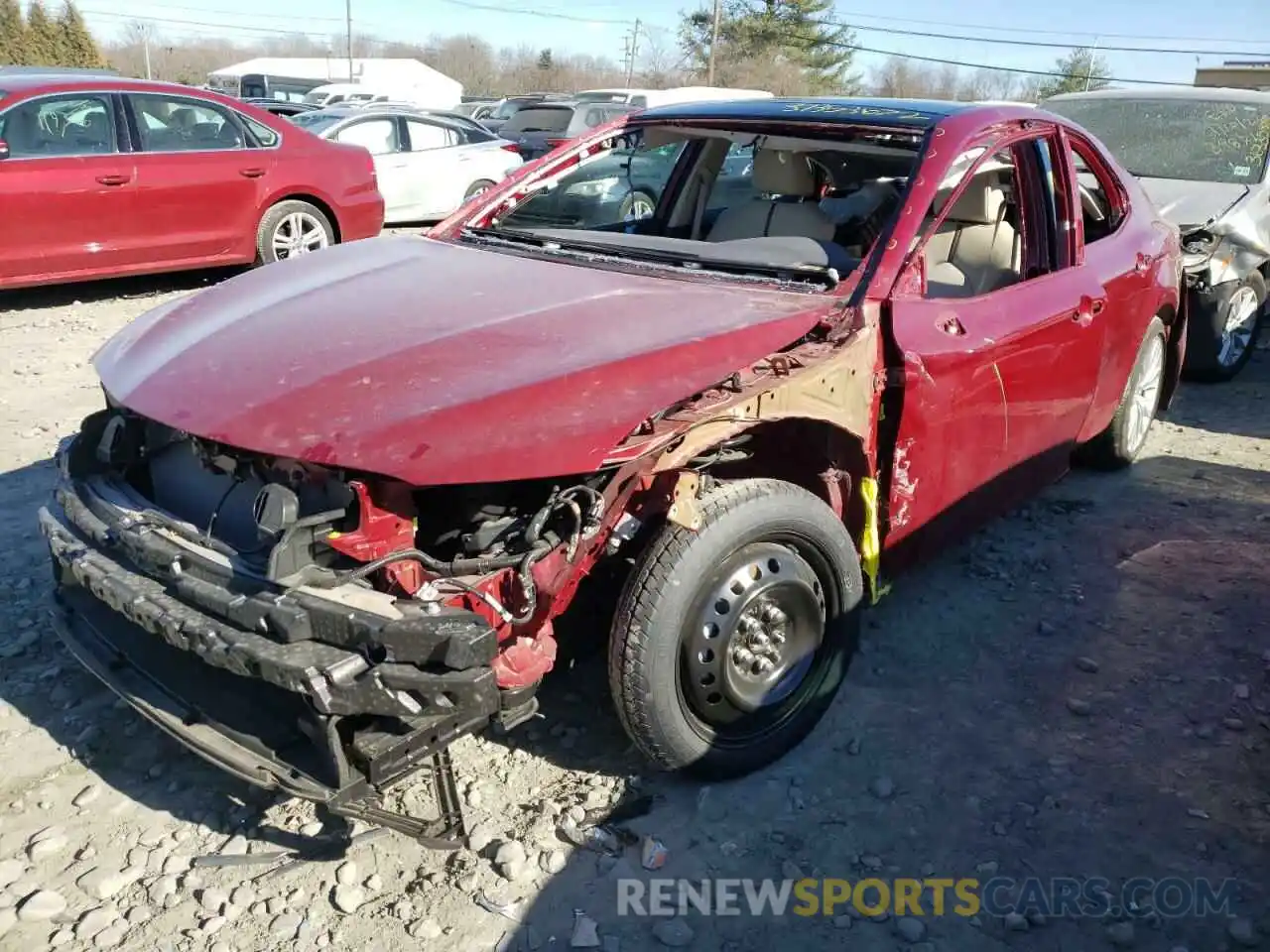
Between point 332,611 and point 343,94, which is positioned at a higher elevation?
point 343,94

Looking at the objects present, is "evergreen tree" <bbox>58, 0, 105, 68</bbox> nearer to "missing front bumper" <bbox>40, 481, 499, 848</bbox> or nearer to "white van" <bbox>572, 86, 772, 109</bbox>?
"white van" <bbox>572, 86, 772, 109</bbox>

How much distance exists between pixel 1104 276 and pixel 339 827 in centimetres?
343

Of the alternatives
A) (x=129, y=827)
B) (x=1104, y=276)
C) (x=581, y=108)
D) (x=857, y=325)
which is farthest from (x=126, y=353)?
(x=581, y=108)

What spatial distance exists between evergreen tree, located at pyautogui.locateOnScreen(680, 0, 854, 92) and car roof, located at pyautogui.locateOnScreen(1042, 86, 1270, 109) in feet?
142

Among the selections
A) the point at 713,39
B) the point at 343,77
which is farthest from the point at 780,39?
the point at 343,77

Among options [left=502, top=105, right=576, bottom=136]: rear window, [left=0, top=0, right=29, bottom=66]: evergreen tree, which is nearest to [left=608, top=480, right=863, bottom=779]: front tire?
[left=502, top=105, right=576, bottom=136]: rear window

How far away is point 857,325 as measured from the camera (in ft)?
9.75

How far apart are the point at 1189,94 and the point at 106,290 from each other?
Result: 8.79m

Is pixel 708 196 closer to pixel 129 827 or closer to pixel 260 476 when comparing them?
pixel 260 476

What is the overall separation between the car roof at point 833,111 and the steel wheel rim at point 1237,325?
3.74 metres

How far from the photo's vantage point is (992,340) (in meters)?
3.34

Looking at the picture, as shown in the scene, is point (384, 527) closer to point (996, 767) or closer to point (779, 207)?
point (996, 767)

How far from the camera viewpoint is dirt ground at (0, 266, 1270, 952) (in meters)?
2.44

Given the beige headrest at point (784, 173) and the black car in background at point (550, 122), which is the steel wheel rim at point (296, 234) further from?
the black car in background at point (550, 122)
